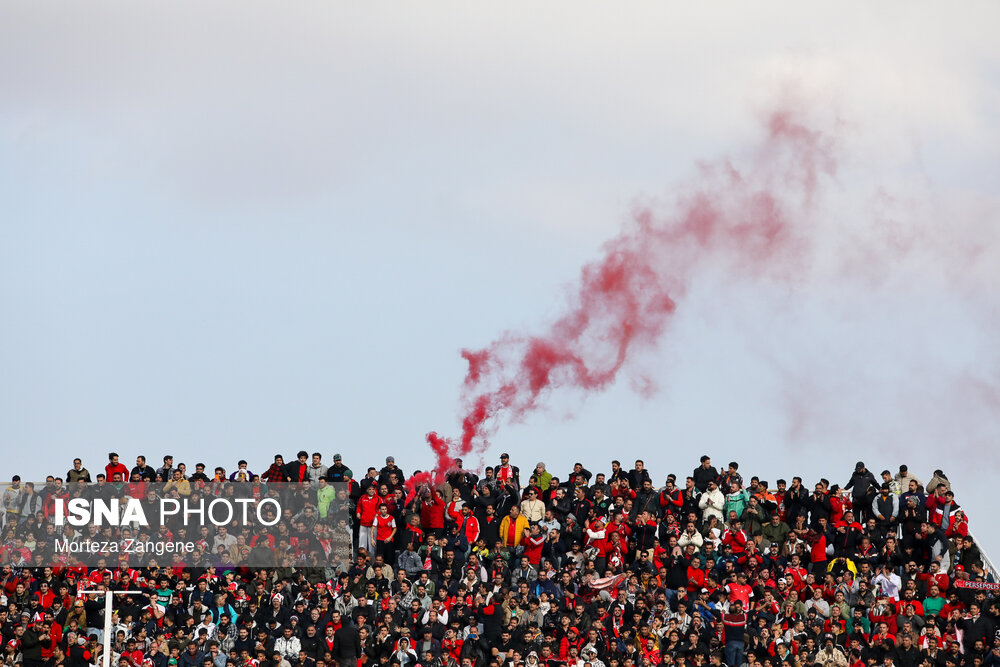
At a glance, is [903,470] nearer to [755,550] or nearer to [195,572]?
[755,550]

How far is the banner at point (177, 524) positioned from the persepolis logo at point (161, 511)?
0.02 meters

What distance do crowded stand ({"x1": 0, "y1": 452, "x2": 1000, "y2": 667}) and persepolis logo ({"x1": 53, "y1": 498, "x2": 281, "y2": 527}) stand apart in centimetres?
19

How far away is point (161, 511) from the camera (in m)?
39.4

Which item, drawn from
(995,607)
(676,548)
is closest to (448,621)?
(676,548)

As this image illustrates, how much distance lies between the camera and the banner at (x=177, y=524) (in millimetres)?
38625

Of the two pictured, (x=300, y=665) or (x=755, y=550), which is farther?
(x=755, y=550)

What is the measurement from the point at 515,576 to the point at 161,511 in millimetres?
7764

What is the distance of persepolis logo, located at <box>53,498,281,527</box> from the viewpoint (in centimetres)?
3919

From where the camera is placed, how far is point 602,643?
1401 inches

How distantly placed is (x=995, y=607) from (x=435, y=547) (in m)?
11.2

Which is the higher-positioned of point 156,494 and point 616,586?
point 156,494

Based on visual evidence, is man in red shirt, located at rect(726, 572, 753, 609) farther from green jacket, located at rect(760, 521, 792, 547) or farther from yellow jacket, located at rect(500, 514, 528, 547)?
yellow jacket, located at rect(500, 514, 528, 547)

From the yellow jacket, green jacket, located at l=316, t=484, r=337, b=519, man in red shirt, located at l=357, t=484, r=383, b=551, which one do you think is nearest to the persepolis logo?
green jacket, located at l=316, t=484, r=337, b=519

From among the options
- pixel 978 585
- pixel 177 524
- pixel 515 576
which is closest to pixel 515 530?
pixel 515 576
